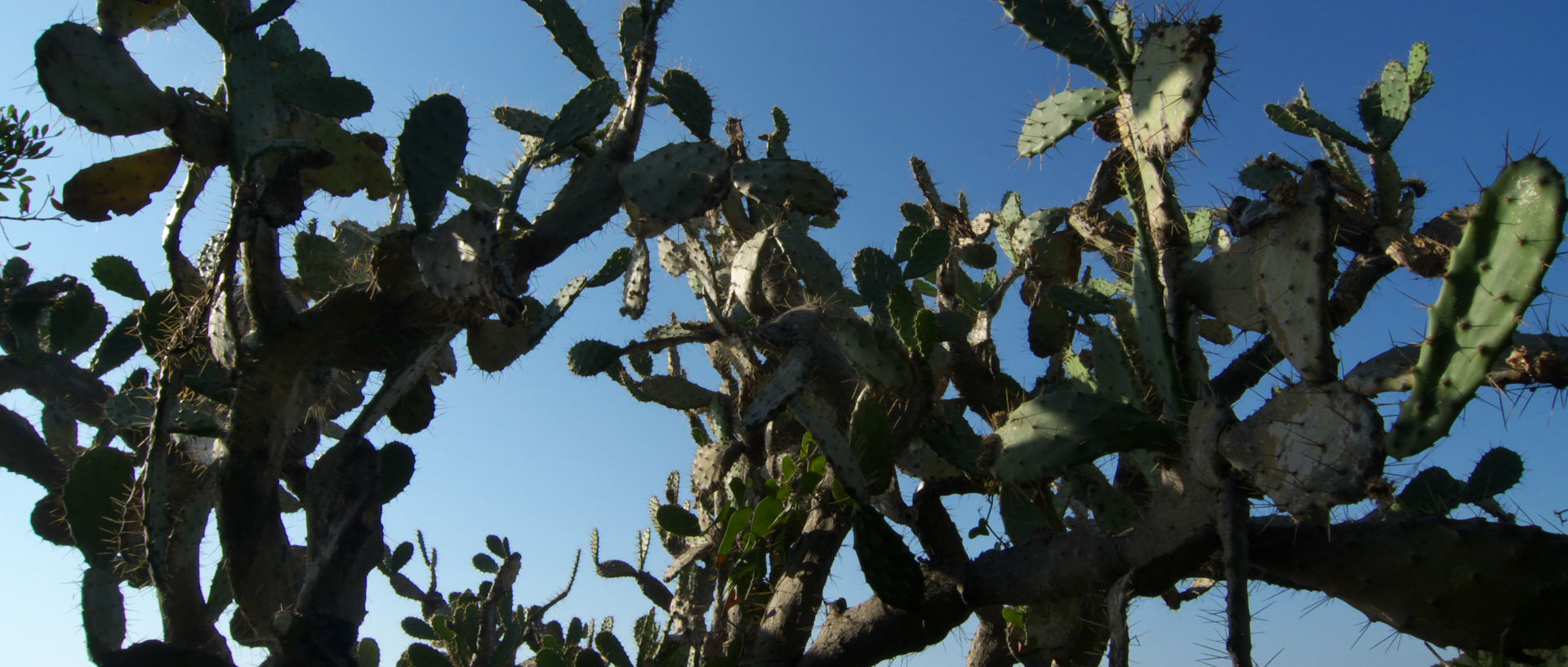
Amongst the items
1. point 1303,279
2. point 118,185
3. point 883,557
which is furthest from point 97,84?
point 1303,279

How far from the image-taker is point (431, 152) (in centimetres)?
204

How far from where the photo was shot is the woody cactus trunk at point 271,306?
6.23ft

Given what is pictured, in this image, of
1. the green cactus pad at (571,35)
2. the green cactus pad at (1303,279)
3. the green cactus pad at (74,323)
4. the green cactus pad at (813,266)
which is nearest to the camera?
the green cactus pad at (1303,279)

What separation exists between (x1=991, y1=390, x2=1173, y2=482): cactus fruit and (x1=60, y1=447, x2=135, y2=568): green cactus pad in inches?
84.5

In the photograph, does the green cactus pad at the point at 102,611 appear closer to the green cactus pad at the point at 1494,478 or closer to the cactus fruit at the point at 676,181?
the cactus fruit at the point at 676,181

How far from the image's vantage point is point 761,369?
2631 millimetres

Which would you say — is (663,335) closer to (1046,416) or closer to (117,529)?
(1046,416)

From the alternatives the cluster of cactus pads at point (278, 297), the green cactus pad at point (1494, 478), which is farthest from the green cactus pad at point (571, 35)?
the green cactus pad at point (1494, 478)

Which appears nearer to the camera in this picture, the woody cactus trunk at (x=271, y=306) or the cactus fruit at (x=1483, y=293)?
the cactus fruit at (x=1483, y=293)

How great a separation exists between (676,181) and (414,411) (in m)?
1.09

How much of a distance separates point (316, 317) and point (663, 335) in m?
1.01

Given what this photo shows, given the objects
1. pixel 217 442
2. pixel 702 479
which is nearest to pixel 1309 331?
pixel 702 479

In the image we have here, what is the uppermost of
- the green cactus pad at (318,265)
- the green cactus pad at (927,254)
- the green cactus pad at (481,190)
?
the green cactus pad at (481,190)

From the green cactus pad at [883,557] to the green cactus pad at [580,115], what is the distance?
1.13 meters
